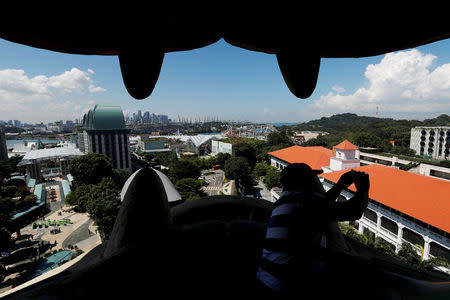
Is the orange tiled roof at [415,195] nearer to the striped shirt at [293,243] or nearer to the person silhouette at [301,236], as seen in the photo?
the person silhouette at [301,236]

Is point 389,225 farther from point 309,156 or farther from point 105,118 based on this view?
point 105,118

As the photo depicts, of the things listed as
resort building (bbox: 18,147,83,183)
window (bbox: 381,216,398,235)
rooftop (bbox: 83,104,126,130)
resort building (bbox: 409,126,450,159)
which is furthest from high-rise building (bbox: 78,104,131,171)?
resort building (bbox: 409,126,450,159)

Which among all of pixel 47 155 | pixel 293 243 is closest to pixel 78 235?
pixel 293 243

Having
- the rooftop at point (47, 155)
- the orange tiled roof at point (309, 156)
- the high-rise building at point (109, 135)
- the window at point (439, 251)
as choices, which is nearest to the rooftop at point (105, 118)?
the high-rise building at point (109, 135)

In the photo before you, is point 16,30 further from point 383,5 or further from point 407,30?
point 407,30

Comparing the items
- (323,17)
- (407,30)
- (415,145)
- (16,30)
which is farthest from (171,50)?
(415,145)

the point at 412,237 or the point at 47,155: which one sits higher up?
the point at 47,155

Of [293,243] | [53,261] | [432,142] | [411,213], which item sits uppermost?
[293,243]
